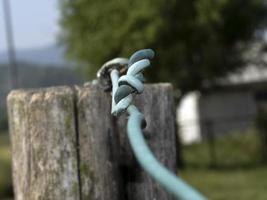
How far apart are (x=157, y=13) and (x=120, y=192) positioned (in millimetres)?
13099

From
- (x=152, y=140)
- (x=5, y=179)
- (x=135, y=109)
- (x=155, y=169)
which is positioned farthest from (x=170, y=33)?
(x=155, y=169)

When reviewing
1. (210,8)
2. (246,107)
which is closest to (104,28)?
(210,8)

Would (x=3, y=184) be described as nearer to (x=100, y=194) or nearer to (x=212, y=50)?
(x=212, y=50)

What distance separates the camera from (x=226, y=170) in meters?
15.5

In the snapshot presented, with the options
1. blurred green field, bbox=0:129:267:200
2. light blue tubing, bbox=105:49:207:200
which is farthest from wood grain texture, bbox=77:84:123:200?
blurred green field, bbox=0:129:267:200

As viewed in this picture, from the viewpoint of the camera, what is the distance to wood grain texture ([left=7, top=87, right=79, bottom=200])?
7.00ft

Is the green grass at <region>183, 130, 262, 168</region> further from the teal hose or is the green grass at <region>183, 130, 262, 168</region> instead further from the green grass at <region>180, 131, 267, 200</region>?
the teal hose

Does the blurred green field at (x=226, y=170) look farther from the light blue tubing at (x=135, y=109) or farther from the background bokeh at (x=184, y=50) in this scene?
the light blue tubing at (x=135, y=109)

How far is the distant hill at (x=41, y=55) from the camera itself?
479 inches

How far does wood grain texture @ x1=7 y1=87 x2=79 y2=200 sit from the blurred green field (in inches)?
365

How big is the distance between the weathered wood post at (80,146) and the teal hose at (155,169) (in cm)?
55

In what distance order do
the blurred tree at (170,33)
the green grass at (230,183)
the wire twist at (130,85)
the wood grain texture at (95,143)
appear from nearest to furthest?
1. the wire twist at (130,85)
2. the wood grain texture at (95,143)
3. the green grass at (230,183)
4. the blurred tree at (170,33)

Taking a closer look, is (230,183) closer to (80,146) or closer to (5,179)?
(5,179)

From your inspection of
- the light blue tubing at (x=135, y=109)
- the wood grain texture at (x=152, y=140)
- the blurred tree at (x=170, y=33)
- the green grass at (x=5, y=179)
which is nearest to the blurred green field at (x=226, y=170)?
the green grass at (x=5, y=179)
